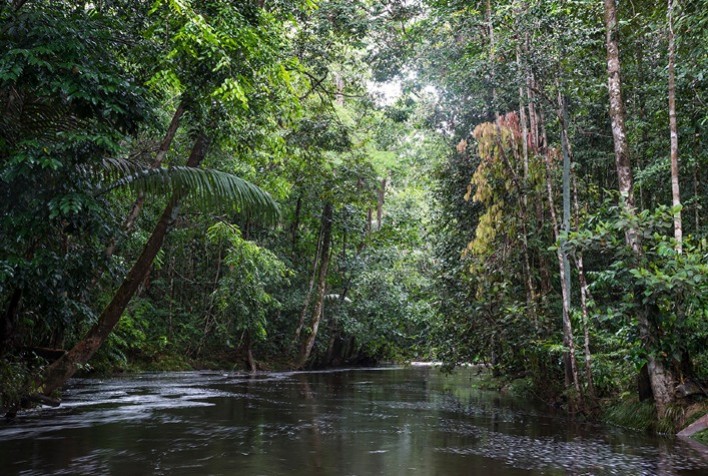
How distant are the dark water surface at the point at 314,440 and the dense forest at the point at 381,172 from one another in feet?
4.53

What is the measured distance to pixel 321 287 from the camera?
29.2 meters

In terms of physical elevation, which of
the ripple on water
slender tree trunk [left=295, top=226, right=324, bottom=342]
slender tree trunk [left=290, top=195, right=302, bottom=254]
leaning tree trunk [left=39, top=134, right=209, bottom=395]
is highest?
slender tree trunk [left=290, top=195, right=302, bottom=254]

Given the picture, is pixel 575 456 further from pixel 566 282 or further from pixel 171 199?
pixel 171 199

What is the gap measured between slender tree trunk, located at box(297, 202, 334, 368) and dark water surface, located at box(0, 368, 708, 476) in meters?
13.0

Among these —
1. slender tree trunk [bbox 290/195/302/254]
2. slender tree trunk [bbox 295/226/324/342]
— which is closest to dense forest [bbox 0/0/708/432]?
slender tree trunk [bbox 295/226/324/342]

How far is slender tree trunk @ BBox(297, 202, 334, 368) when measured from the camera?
95.7 ft

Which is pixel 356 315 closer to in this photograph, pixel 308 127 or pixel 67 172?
pixel 308 127

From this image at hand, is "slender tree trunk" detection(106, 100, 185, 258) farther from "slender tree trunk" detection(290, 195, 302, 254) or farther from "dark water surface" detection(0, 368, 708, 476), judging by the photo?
"slender tree trunk" detection(290, 195, 302, 254)

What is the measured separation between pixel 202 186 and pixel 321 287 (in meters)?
19.0

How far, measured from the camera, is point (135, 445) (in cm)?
879

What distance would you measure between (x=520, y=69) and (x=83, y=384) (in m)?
14.6

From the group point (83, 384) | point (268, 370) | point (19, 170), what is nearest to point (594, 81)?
point (19, 170)

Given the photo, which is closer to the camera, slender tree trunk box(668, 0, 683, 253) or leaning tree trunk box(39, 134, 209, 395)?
slender tree trunk box(668, 0, 683, 253)

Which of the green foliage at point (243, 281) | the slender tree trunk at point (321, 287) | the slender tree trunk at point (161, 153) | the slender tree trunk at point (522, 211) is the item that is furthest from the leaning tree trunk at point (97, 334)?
the slender tree trunk at point (321, 287)
